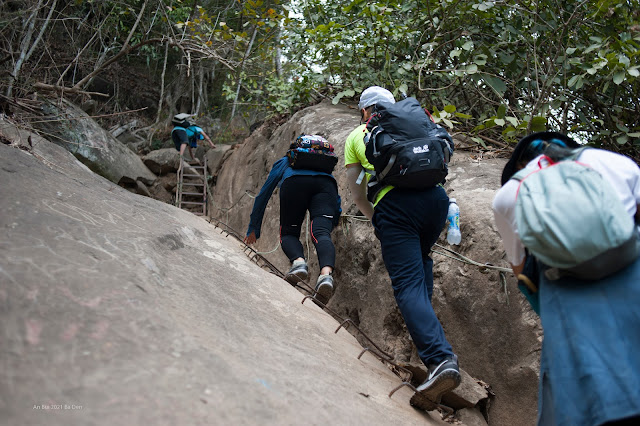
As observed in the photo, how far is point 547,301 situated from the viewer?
1.65 m

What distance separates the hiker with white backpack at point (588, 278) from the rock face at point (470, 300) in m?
1.66

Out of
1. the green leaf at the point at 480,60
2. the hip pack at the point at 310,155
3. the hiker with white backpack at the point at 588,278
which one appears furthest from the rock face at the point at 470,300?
the hiker with white backpack at the point at 588,278

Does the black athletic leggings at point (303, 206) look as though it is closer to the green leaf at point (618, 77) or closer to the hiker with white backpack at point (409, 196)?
the hiker with white backpack at point (409, 196)

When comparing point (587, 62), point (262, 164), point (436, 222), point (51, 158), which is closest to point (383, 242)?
point (436, 222)

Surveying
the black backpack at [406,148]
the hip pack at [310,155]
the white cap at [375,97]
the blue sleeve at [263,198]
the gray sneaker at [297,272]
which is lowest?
the gray sneaker at [297,272]

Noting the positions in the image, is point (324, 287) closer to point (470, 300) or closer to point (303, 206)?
point (303, 206)

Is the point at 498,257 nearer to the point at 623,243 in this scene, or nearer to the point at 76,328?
the point at 623,243

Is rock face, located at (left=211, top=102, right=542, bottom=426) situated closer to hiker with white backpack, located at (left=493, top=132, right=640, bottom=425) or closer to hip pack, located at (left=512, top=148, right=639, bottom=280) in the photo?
hiker with white backpack, located at (left=493, top=132, right=640, bottom=425)

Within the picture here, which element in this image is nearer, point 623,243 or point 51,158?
point 623,243

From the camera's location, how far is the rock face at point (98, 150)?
28.8ft

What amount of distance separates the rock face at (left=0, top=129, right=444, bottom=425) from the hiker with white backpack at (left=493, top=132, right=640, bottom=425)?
82 centimetres

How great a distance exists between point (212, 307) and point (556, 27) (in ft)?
16.3

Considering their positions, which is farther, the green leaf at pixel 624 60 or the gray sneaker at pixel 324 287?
the green leaf at pixel 624 60

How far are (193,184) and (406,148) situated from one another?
334 inches
